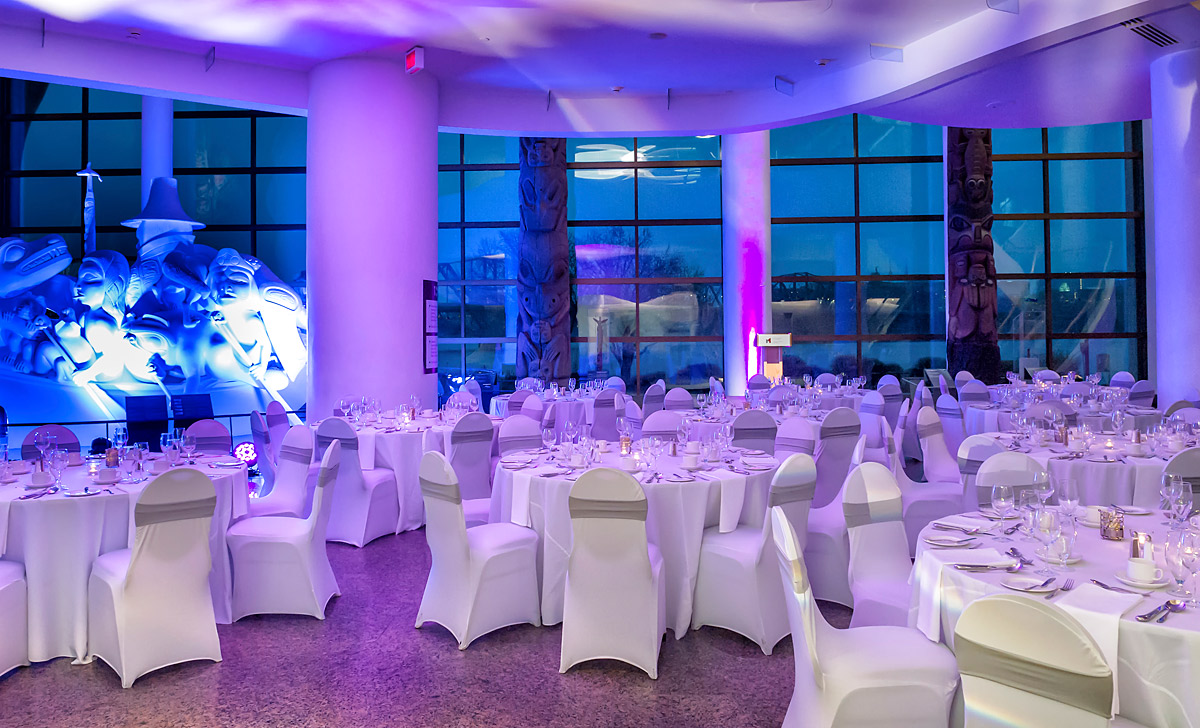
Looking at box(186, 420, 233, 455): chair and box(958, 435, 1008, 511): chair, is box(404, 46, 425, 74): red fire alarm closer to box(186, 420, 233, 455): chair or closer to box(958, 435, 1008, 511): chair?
box(186, 420, 233, 455): chair

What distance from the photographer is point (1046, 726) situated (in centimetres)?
206

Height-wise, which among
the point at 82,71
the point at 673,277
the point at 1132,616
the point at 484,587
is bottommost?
the point at 484,587

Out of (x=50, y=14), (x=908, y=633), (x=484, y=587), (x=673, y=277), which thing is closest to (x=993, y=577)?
(x=908, y=633)

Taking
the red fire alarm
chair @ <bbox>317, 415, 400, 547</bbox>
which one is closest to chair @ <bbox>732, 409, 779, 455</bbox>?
chair @ <bbox>317, 415, 400, 547</bbox>

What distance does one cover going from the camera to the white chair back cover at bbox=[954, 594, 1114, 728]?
1946 mm

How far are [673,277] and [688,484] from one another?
1136cm

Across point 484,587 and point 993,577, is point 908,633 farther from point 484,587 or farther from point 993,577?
point 484,587

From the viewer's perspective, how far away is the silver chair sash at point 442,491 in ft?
13.7

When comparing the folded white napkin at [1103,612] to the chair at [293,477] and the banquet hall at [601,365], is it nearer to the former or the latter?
the banquet hall at [601,365]

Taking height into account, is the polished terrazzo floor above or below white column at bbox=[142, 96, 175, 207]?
below

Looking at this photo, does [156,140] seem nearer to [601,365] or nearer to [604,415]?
[601,365]

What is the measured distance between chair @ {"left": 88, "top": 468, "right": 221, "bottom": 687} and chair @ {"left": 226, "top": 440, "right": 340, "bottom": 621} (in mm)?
566

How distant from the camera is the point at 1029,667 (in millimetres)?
2043

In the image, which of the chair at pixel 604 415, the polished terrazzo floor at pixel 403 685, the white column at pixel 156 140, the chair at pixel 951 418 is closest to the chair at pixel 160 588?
Result: the polished terrazzo floor at pixel 403 685
